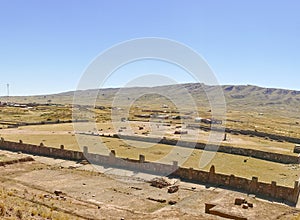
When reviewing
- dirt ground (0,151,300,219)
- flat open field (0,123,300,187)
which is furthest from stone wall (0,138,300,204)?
flat open field (0,123,300,187)

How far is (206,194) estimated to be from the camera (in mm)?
22000

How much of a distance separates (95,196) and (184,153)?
62.7 feet

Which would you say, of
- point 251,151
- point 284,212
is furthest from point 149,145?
point 284,212

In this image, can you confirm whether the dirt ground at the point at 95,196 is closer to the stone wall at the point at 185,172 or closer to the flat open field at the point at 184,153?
the stone wall at the point at 185,172

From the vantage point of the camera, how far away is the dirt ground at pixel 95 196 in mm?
14953

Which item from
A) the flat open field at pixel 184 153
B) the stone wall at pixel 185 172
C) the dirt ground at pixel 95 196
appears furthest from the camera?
the flat open field at pixel 184 153

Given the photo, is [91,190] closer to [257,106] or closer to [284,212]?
[284,212]

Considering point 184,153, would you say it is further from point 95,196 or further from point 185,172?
point 95,196

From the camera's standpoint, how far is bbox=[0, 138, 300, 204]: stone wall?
2191 cm

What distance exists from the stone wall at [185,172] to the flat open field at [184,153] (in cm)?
458

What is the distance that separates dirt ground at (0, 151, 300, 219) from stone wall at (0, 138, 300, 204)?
118cm

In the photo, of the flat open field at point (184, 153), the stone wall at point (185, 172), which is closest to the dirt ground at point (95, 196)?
the stone wall at point (185, 172)

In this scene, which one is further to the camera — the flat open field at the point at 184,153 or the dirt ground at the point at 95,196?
the flat open field at the point at 184,153

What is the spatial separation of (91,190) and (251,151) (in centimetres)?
2264
